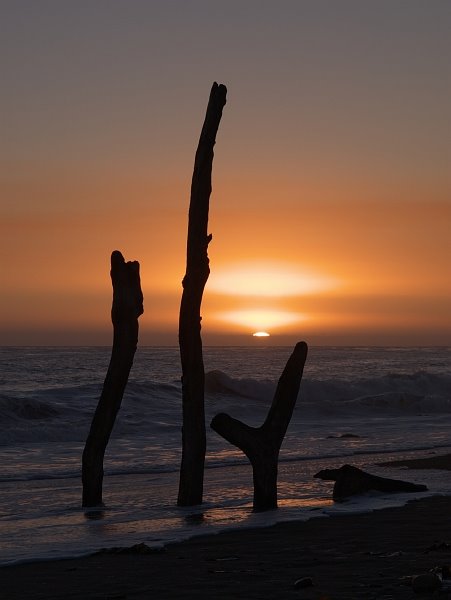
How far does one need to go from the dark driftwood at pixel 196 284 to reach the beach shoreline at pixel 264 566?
190cm

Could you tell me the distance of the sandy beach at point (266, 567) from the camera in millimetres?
6258

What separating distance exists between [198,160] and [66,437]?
46.1 ft

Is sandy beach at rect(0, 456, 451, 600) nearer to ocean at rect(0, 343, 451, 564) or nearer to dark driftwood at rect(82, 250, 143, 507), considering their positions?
ocean at rect(0, 343, 451, 564)

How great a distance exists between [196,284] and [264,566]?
13.9ft

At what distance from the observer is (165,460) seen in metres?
18.1

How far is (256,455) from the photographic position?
10750 millimetres

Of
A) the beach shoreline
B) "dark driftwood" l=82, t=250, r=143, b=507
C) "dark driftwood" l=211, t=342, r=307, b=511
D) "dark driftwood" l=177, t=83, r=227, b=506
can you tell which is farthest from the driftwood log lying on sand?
"dark driftwood" l=82, t=250, r=143, b=507

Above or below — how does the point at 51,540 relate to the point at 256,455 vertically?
below

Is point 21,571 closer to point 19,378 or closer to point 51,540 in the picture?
point 51,540

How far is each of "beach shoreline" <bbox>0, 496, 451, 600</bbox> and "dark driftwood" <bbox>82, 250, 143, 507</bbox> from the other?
293 centimetres

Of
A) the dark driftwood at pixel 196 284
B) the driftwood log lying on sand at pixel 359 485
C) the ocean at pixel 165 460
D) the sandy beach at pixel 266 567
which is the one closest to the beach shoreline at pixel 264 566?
the sandy beach at pixel 266 567

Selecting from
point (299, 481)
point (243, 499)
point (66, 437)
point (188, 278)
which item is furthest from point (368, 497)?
point (66, 437)

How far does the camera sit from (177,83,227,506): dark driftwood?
420 inches

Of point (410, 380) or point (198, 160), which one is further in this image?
point (410, 380)
